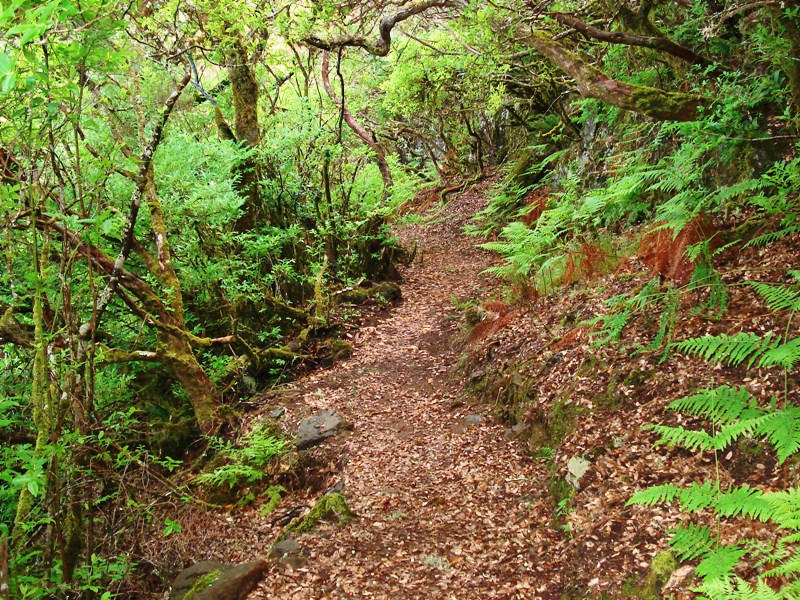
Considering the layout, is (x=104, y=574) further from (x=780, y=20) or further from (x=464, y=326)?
(x=780, y=20)

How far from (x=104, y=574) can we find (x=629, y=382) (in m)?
4.65

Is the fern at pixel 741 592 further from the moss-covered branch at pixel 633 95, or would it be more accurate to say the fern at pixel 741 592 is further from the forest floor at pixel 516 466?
the moss-covered branch at pixel 633 95

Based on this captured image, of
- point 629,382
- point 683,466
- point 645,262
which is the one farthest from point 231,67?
point 683,466

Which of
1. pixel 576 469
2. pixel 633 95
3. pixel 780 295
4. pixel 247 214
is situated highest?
pixel 247 214

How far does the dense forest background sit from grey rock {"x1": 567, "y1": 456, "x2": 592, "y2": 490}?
2.81ft

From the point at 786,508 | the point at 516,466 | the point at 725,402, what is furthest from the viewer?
the point at 516,466

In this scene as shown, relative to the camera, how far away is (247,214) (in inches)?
360

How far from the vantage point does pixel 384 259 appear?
11.3 meters

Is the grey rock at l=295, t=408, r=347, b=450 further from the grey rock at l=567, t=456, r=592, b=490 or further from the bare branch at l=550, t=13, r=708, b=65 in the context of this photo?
the bare branch at l=550, t=13, r=708, b=65

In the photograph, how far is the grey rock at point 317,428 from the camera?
619cm

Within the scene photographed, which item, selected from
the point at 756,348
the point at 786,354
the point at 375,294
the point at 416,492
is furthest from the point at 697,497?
the point at 375,294

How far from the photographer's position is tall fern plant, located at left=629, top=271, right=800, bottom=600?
7.79ft

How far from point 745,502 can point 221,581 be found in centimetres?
371

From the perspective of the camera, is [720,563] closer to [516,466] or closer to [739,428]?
[739,428]
